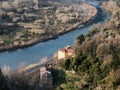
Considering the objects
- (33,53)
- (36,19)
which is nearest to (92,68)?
(33,53)

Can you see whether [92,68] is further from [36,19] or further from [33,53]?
[36,19]

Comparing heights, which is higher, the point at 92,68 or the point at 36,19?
the point at 92,68

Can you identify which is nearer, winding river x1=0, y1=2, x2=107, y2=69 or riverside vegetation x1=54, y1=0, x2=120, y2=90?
riverside vegetation x1=54, y1=0, x2=120, y2=90

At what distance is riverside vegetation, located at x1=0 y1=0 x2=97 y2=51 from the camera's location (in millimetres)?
32438

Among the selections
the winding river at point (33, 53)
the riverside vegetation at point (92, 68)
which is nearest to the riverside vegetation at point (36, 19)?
the winding river at point (33, 53)

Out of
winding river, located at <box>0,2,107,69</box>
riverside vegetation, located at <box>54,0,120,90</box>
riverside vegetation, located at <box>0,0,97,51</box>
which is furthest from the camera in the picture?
riverside vegetation, located at <box>0,0,97,51</box>

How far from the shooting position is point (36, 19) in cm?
4044

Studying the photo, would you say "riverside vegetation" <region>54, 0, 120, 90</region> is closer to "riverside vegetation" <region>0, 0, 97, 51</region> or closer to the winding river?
the winding river

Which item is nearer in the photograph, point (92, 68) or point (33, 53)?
point (92, 68)

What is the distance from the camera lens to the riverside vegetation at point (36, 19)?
32.4 metres

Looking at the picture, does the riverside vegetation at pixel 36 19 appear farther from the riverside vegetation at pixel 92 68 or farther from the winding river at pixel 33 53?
the riverside vegetation at pixel 92 68

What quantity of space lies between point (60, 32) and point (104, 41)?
12.7 m

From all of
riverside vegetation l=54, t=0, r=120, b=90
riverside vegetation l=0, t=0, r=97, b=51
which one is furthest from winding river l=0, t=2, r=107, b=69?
riverside vegetation l=54, t=0, r=120, b=90

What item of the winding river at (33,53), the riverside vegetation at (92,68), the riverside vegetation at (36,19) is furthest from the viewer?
the riverside vegetation at (36,19)
